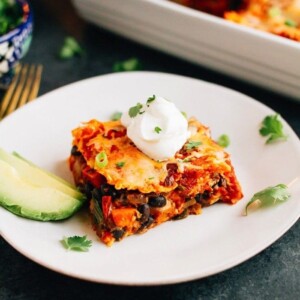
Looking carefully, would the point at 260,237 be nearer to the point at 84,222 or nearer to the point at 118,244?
the point at 118,244

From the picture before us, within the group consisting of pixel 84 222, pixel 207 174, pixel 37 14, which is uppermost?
pixel 207 174

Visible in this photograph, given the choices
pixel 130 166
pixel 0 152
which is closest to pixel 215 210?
pixel 130 166

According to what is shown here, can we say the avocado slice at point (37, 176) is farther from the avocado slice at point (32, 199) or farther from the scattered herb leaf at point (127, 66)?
the scattered herb leaf at point (127, 66)

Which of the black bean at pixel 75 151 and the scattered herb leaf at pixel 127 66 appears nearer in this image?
the black bean at pixel 75 151

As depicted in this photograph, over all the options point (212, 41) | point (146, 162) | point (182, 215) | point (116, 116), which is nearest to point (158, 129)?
point (146, 162)

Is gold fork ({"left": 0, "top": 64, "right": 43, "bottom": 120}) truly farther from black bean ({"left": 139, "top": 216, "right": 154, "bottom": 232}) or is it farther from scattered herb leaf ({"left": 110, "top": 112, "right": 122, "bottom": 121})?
black bean ({"left": 139, "top": 216, "right": 154, "bottom": 232})

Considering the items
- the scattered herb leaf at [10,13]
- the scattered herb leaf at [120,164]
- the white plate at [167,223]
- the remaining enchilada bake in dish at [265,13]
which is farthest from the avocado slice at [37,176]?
the remaining enchilada bake in dish at [265,13]
